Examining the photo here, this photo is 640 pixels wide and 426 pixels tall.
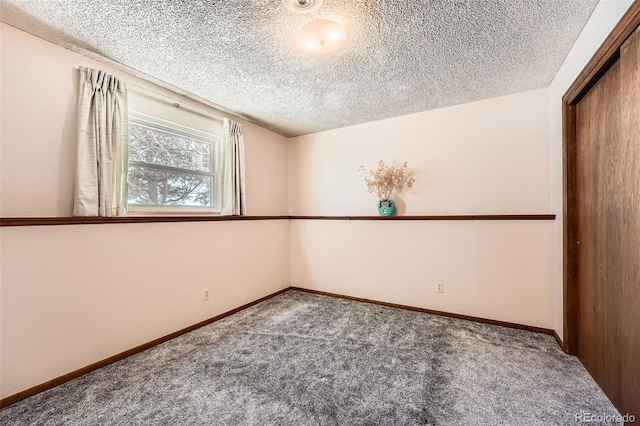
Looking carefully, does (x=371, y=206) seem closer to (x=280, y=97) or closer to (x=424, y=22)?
(x=280, y=97)

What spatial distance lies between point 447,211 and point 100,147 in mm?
3290

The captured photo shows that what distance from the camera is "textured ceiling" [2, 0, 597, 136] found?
1527mm

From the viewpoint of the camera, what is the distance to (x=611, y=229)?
4.98 ft

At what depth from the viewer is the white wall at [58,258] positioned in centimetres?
164

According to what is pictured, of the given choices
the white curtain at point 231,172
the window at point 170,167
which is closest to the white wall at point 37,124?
the window at point 170,167

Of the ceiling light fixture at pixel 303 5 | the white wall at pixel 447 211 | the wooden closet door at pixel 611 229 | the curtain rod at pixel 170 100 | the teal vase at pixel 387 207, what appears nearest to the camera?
the wooden closet door at pixel 611 229

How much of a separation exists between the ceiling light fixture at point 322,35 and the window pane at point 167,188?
180 cm

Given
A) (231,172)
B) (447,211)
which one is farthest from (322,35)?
(447,211)

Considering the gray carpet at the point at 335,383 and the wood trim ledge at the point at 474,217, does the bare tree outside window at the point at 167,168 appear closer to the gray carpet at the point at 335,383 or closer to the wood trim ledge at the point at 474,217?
the gray carpet at the point at 335,383

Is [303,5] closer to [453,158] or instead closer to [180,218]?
[180,218]

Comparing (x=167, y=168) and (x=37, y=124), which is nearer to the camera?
(x=37, y=124)

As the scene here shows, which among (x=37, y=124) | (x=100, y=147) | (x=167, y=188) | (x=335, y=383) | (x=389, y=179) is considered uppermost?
(x=37, y=124)

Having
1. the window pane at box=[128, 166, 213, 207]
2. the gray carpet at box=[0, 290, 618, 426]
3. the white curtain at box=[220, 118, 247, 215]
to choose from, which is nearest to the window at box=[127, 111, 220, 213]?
the window pane at box=[128, 166, 213, 207]

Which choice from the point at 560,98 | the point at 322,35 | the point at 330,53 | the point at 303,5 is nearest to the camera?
the point at 303,5
